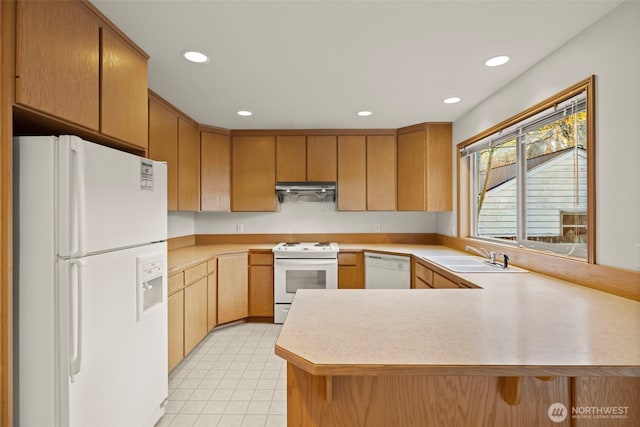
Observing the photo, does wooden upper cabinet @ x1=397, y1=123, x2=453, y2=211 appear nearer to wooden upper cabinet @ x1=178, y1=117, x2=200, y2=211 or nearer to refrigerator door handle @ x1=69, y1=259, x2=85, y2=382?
wooden upper cabinet @ x1=178, y1=117, x2=200, y2=211

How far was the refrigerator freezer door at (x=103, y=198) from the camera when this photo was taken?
1135 mm

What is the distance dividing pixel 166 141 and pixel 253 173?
1.08 m

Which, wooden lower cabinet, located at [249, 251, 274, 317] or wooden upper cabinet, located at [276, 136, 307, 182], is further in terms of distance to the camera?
wooden upper cabinet, located at [276, 136, 307, 182]

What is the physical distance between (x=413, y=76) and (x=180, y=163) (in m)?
2.31

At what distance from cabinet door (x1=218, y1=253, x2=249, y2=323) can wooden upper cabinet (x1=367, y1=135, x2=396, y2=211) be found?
5.69ft

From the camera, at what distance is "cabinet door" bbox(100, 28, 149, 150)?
1.49 meters

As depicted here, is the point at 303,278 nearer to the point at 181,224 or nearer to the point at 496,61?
the point at 181,224

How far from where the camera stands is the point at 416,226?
382 cm

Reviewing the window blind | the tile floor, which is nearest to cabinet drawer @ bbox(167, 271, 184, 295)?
the tile floor

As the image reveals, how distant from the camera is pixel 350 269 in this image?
3.35 m

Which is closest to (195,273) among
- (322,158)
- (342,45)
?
(322,158)

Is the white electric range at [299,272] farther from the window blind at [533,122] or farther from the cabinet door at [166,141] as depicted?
the window blind at [533,122]

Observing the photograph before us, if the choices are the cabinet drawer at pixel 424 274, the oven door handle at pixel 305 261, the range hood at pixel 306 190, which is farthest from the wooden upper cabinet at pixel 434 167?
the oven door handle at pixel 305 261

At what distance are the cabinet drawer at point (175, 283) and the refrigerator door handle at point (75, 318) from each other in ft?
3.38
